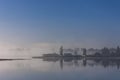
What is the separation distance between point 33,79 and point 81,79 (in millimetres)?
4039

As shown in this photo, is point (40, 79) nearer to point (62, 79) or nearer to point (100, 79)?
point (62, 79)

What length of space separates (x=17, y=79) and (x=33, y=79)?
152 centimetres

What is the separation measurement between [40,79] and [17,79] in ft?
7.16

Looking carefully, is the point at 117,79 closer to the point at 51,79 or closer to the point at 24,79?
the point at 51,79

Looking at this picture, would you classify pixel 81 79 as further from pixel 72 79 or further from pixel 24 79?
pixel 24 79

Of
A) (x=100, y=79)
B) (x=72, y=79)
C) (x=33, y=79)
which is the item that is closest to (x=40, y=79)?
(x=33, y=79)

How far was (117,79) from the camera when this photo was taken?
26219 mm

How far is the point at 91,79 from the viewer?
25.5 metres

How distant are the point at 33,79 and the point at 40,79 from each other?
0.66 metres

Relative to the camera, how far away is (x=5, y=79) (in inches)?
1011

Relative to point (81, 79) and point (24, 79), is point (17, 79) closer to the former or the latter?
point (24, 79)

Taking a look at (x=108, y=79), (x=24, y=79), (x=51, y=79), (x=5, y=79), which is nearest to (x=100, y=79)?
(x=108, y=79)

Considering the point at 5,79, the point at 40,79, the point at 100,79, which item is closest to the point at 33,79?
the point at 40,79

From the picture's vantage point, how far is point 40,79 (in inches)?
997
